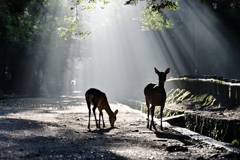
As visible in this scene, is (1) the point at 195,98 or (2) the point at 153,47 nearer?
(1) the point at 195,98

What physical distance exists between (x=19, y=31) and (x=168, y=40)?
1624 cm

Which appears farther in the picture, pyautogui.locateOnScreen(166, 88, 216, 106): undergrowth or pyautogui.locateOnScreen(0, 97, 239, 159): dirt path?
pyautogui.locateOnScreen(166, 88, 216, 106): undergrowth

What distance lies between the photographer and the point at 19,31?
35.4 m

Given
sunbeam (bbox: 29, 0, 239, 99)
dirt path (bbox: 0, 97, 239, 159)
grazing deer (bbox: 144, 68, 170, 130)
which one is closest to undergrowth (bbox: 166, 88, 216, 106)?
grazing deer (bbox: 144, 68, 170, 130)

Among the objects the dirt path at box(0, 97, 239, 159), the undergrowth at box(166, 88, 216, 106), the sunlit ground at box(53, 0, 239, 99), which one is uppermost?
the sunlit ground at box(53, 0, 239, 99)

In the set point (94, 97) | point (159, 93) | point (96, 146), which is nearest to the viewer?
point (96, 146)

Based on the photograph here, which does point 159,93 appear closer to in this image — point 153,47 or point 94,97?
point 94,97

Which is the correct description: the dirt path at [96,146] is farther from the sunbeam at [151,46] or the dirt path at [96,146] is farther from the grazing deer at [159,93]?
the sunbeam at [151,46]

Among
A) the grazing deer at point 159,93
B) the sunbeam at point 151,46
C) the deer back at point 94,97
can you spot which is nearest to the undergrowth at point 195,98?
the grazing deer at point 159,93

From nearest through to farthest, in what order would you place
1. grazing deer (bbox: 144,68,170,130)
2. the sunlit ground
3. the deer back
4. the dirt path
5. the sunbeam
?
the dirt path
grazing deer (bbox: 144,68,170,130)
the deer back
the sunbeam
the sunlit ground

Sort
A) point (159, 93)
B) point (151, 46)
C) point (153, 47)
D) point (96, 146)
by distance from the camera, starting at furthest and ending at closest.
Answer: point (151, 46)
point (153, 47)
point (159, 93)
point (96, 146)

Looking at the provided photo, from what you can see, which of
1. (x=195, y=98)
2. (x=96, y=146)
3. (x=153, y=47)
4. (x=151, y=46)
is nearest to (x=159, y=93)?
(x=96, y=146)

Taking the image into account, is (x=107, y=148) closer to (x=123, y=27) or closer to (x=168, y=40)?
(x=168, y=40)

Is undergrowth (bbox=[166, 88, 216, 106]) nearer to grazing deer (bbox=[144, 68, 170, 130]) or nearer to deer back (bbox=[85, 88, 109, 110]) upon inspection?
grazing deer (bbox=[144, 68, 170, 130])
